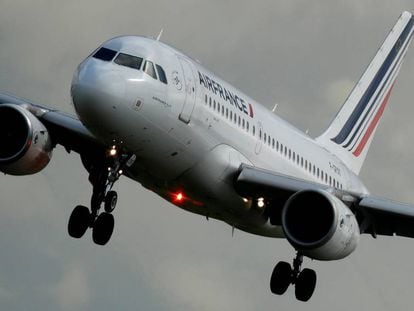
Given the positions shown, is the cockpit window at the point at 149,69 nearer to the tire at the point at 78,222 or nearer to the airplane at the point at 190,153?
the airplane at the point at 190,153

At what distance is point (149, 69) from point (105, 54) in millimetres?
1097

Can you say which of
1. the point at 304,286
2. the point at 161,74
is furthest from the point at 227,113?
the point at 304,286

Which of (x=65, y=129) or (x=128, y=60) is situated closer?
(x=128, y=60)

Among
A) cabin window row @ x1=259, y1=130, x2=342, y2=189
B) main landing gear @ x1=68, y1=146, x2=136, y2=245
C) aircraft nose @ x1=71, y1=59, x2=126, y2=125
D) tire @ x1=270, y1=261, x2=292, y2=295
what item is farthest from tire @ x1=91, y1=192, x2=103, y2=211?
tire @ x1=270, y1=261, x2=292, y2=295

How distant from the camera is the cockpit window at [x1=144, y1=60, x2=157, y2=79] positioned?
1401 inches

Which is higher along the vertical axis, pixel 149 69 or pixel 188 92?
pixel 149 69

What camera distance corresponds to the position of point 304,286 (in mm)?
41906

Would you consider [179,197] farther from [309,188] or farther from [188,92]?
[309,188]

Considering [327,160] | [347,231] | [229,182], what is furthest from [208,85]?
[327,160]

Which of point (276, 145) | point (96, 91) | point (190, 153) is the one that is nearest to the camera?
point (96, 91)

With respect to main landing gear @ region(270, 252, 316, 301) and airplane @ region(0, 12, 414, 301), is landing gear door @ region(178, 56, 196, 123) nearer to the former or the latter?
airplane @ region(0, 12, 414, 301)

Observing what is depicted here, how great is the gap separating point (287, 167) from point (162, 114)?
746cm

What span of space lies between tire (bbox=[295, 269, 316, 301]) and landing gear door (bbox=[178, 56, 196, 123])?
748 centimetres

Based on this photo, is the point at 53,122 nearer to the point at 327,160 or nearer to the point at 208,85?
the point at 208,85
